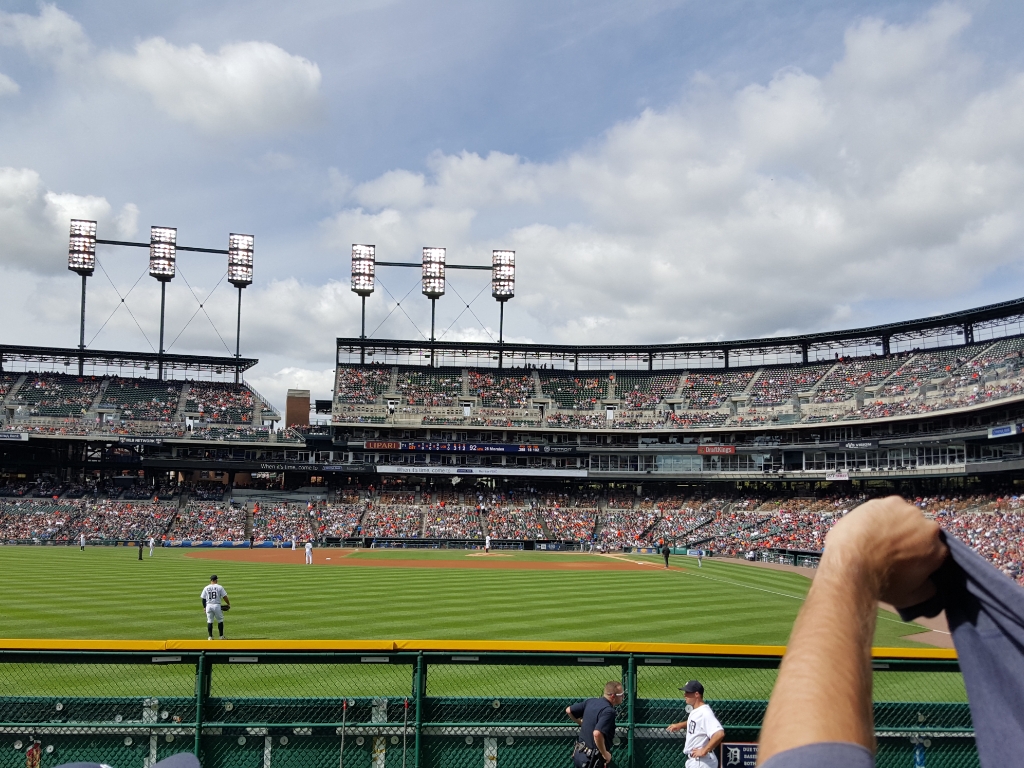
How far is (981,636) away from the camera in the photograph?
1.55 m

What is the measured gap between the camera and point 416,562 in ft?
143

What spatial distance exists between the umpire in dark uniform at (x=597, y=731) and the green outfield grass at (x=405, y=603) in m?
11.5

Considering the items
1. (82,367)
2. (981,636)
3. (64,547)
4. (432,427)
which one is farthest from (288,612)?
(82,367)

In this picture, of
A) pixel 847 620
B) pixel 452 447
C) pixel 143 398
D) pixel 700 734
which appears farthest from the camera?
pixel 143 398

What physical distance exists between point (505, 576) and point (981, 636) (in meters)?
35.2

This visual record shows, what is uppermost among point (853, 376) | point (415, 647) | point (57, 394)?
point (853, 376)

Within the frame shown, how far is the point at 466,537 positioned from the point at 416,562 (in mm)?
17866

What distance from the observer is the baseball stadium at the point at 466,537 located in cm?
789

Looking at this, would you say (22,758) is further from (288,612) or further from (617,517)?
(617,517)

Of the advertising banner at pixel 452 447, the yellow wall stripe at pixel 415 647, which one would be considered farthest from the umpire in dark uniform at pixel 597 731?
the advertising banner at pixel 452 447

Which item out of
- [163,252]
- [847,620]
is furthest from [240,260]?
[847,620]

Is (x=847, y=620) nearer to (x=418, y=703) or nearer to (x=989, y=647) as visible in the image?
(x=989, y=647)

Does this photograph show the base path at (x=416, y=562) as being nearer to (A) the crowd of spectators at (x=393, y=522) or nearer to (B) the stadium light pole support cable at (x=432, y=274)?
(A) the crowd of spectators at (x=393, y=522)

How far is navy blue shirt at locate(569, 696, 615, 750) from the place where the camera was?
7.45 metres
